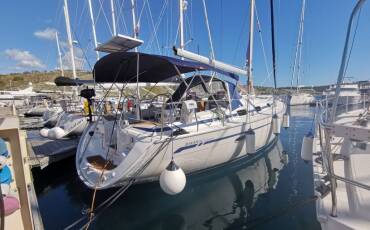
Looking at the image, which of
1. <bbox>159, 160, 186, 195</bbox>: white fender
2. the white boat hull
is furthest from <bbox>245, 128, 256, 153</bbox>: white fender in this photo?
<bbox>159, 160, 186, 195</bbox>: white fender

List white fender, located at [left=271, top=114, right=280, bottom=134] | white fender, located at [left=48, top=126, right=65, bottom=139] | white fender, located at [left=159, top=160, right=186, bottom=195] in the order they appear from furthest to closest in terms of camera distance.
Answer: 1. white fender, located at [left=48, top=126, right=65, bottom=139]
2. white fender, located at [left=271, top=114, right=280, bottom=134]
3. white fender, located at [left=159, top=160, right=186, bottom=195]

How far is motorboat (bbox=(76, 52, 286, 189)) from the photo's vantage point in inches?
174

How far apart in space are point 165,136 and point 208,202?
1.75 metres

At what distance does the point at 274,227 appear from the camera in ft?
12.8

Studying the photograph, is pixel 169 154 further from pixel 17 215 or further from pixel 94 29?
pixel 94 29

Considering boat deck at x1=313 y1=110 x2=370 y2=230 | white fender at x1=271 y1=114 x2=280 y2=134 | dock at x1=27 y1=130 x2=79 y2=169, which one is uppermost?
white fender at x1=271 y1=114 x2=280 y2=134

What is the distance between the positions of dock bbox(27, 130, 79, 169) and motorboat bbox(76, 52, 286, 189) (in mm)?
1694

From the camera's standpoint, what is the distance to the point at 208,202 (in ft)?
16.0

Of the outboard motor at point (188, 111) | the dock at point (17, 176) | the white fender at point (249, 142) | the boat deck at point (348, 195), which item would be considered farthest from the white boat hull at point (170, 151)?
the boat deck at point (348, 195)

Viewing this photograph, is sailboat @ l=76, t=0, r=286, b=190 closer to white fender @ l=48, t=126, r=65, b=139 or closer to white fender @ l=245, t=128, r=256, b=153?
white fender @ l=245, t=128, r=256, b=153

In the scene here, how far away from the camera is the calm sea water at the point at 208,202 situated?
415 centimetres

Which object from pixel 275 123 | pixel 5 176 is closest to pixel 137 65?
pixel 5 176

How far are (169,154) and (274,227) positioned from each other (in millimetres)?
2347

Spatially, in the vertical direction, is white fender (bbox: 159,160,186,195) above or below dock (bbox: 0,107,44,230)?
below
